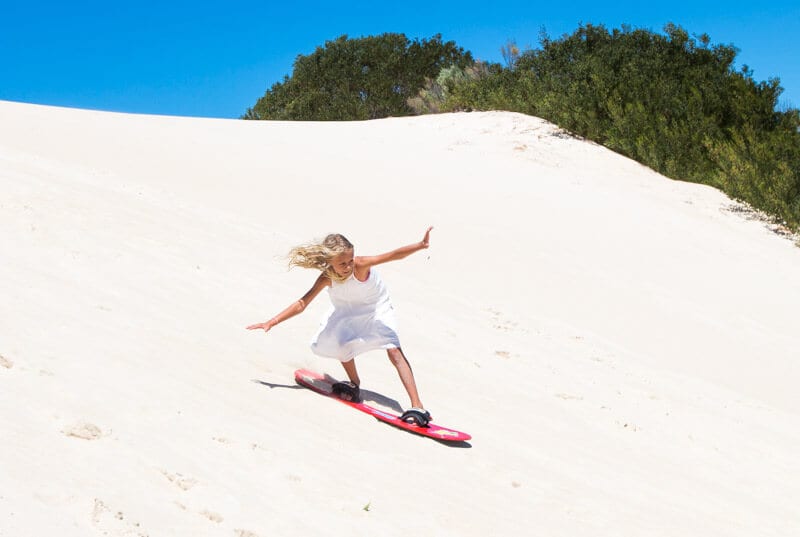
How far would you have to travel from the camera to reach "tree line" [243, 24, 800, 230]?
17.2m

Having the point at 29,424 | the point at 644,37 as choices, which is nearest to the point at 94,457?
the point at 29,424

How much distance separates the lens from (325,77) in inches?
1688

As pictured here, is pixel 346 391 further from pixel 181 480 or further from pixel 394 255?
pixel 181 480

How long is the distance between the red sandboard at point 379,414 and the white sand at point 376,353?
0.07m

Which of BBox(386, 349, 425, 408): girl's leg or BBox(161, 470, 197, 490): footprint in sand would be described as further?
BBox(386, 349, 425, 408): girl's leg

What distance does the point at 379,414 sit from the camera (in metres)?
5.35

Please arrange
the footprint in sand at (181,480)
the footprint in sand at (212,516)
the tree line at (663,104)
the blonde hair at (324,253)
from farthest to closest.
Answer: the tree line at (663,104)
the blonde hair at (324,253)
the footprint in sand at (181,480)
the footprint in sand at (212,516)

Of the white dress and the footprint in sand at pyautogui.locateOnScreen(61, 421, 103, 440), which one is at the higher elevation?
the white dress

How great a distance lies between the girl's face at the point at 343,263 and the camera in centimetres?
523

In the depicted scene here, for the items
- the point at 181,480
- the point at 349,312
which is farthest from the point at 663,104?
the point at 181,480

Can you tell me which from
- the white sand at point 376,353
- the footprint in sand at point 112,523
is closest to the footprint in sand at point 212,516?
the white sand at point 376,353

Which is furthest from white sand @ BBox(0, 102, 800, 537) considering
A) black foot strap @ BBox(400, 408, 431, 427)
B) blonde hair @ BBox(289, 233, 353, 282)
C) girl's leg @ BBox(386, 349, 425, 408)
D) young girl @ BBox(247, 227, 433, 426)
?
blonde hair @ BBox(289, 233, 353, 282)

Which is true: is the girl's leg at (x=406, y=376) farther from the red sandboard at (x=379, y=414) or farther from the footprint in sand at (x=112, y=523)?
the footprint in sand at (x=112, y=523)

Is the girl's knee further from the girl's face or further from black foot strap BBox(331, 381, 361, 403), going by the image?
the girl's face
